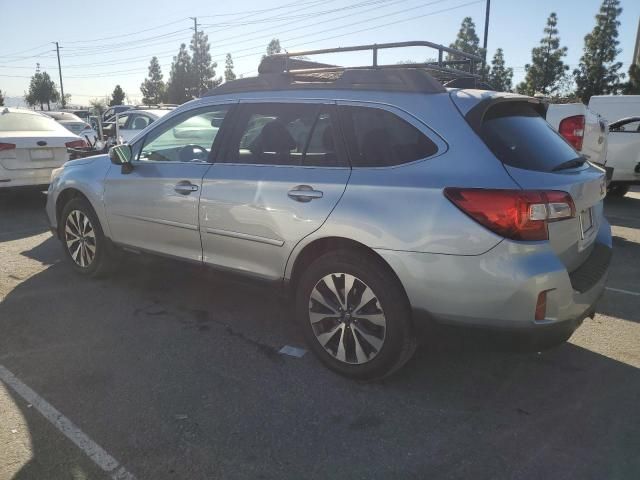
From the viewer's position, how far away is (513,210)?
100 inches

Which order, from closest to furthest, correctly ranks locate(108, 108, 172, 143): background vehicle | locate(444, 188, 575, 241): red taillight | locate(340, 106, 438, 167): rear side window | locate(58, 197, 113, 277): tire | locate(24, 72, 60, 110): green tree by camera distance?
locate(444, 188, 575, 241): red taillight → locate(340, 106, 438, 167): rear side window → locate(58, 197, 113, 277): tire → locate(108, 108, 172, 143): background vehicle → locate(24, 72, 60, 110): green tree

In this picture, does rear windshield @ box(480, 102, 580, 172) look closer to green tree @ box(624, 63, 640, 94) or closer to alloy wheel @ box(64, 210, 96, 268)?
alloy wheel @ box(64, 210, 96, 268)

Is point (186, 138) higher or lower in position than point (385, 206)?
higher

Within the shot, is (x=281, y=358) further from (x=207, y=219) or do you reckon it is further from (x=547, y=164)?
(x=547, y=164)

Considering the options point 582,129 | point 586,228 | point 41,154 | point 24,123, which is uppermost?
point 24,123

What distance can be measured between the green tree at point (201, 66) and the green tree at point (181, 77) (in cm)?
69

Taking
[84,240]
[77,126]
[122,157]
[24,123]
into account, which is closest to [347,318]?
[122,157]

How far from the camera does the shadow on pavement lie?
247 centimetres

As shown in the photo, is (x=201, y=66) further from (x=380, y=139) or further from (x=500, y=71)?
(x=380, y=139)

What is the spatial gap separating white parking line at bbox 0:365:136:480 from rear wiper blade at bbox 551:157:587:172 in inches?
108

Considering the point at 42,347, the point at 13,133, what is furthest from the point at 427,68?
the point at 13,133

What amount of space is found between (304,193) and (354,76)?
2.66 ft

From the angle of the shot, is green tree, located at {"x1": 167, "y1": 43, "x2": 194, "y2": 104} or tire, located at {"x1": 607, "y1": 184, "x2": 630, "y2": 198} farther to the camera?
green tree, located at {"x1": 167, "y1": 43, "x2": 194, "y2": 104}

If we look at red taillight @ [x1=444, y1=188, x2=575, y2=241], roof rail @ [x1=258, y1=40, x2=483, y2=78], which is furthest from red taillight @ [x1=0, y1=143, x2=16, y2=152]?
red taillight @ [x1=444, y1=188, x2=575, y2=241]
